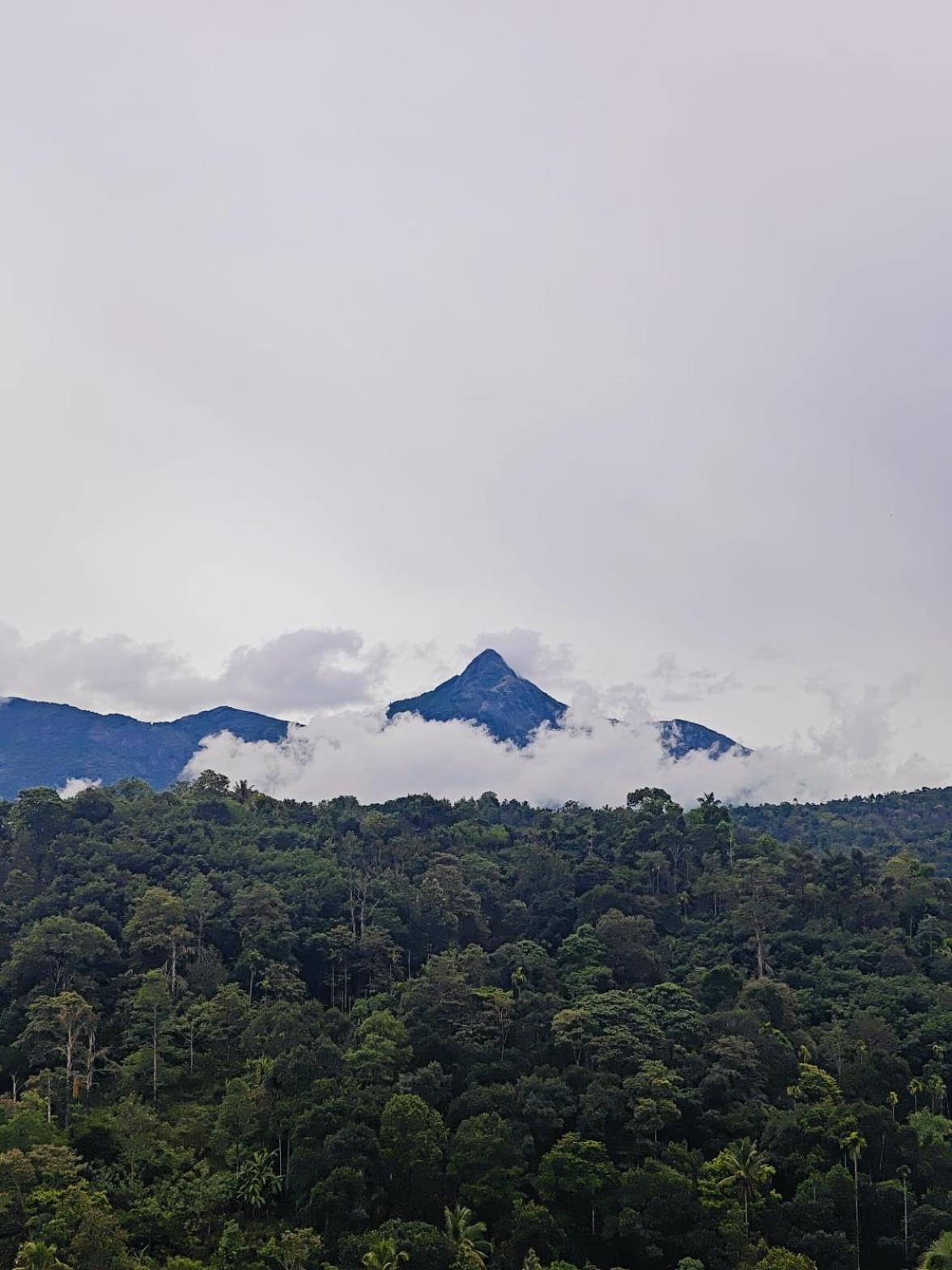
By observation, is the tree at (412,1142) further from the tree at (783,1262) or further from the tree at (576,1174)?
the tree at (783,1262)

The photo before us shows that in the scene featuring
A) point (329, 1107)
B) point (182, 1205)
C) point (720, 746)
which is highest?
point (720, 746)

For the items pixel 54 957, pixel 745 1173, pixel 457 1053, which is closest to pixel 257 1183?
pixel 457 1053

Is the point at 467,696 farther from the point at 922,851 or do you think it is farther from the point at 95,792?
the point at 95,792

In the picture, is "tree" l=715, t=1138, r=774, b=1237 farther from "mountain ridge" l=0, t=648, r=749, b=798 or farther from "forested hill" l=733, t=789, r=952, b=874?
"mountain ridge" l=0, t=648, r=749, b=798

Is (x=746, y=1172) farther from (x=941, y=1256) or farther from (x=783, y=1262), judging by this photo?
(x=941, y=1256)

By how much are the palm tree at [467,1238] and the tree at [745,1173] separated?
23.7ft

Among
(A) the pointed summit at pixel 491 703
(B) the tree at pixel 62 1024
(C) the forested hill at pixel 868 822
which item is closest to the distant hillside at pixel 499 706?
(A) the pointed summit at pixel 491 703

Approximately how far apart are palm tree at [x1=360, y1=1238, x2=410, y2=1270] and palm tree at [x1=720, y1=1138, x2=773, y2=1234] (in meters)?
9.72

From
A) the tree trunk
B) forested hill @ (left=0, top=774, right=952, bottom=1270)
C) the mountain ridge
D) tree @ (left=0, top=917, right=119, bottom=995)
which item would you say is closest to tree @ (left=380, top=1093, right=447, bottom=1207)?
forested hill @ (left=0, top=774, right=952, bottom=1270)

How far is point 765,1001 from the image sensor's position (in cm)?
4003

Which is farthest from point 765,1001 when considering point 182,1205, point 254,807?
point 254,807

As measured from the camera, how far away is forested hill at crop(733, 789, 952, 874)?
82.6 meters

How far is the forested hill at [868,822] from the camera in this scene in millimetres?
82625

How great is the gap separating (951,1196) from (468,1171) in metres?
14.6
